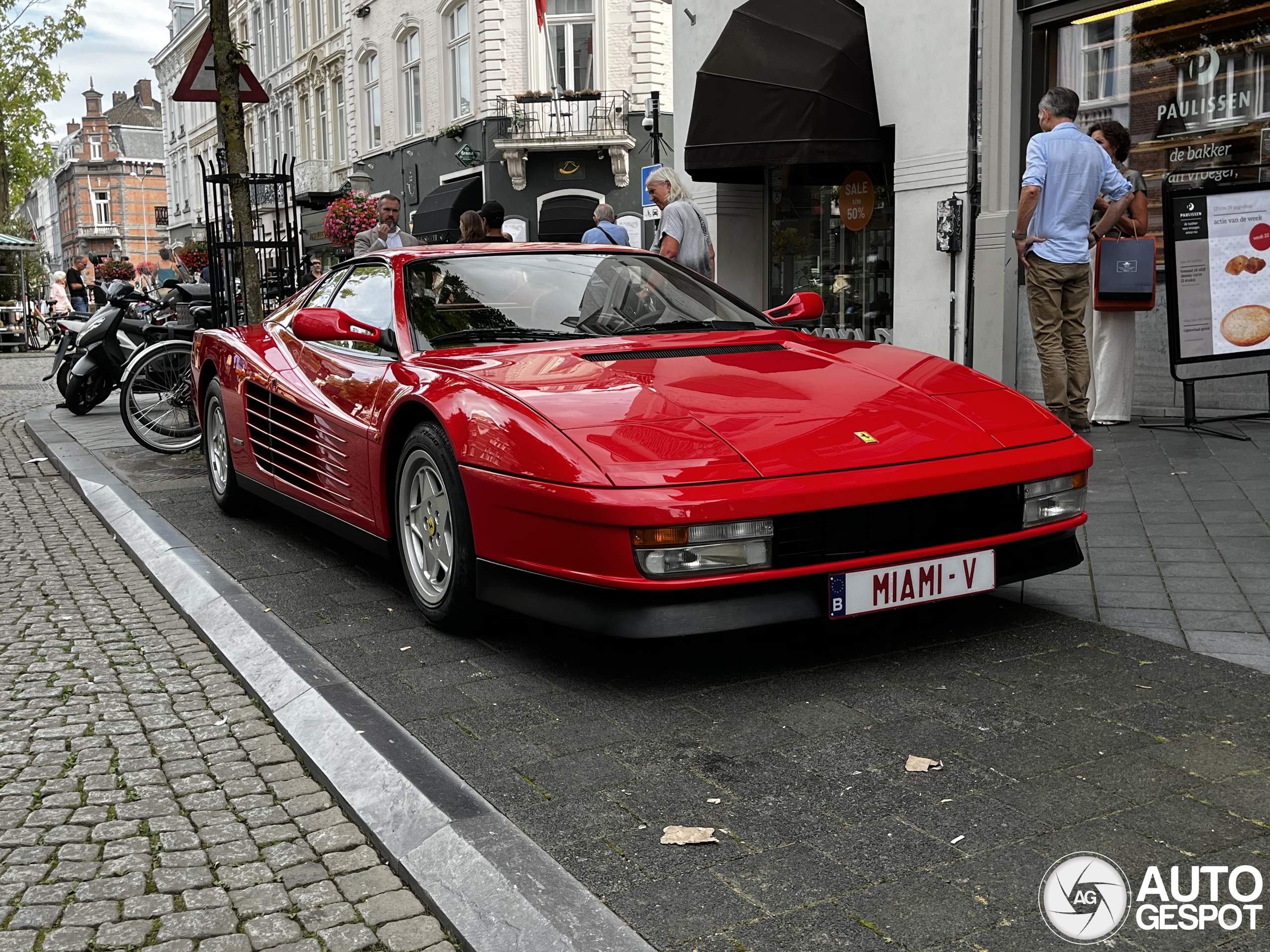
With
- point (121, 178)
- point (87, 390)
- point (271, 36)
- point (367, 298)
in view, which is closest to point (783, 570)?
point (367, 298)

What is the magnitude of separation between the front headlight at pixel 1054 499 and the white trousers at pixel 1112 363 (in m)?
4.77

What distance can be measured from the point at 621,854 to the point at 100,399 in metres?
10.8

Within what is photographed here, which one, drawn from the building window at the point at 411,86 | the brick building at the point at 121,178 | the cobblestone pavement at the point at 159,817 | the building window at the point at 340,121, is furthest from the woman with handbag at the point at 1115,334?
the brick building at the point at 121,178

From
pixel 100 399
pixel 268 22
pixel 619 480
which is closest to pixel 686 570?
pixel 619 480

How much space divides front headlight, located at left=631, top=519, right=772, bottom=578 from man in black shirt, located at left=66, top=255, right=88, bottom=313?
23.6m

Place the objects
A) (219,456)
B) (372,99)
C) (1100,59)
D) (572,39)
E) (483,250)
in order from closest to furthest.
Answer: (483,250) → (219,456) → (1100,59) → (572,39) → (372,99)

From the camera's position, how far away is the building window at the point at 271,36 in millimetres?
42219

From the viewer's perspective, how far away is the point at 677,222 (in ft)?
30.9

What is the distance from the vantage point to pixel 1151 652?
12.6 feet

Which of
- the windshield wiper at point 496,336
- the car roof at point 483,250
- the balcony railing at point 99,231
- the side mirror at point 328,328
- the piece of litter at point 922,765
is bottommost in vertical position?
the piece of litter at point 922,765

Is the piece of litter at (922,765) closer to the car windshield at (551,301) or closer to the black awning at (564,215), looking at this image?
the car windshield at (551,301)

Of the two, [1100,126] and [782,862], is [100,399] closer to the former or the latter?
[1100,126]

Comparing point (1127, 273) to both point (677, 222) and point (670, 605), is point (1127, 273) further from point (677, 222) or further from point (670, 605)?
point (670, 605)

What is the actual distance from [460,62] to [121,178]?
88033mm
